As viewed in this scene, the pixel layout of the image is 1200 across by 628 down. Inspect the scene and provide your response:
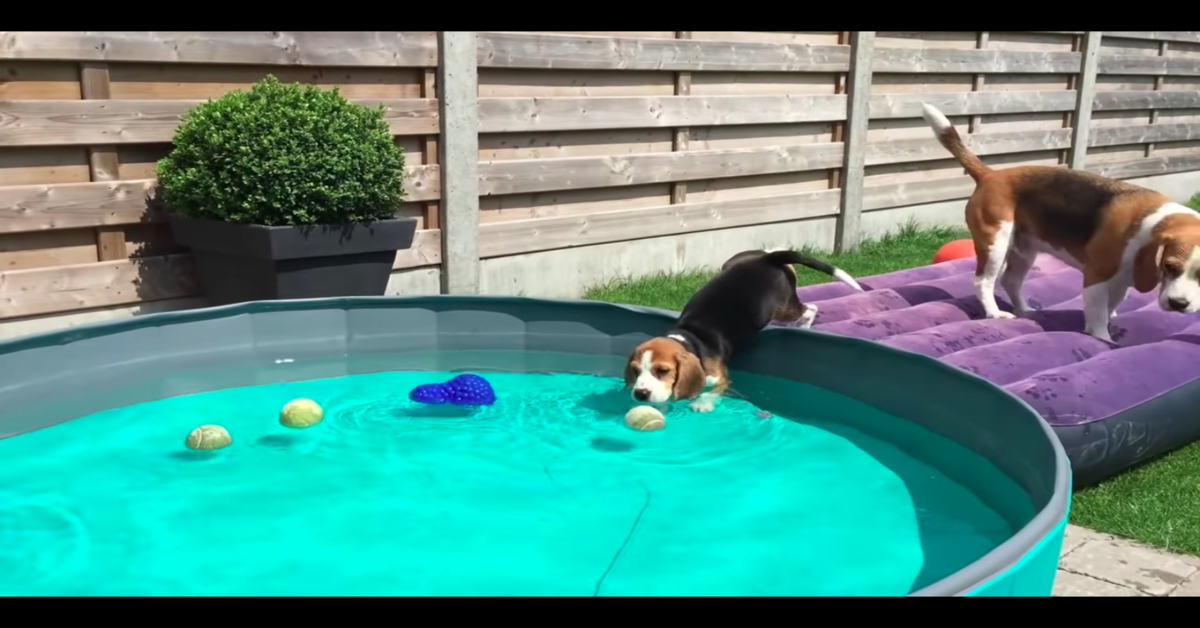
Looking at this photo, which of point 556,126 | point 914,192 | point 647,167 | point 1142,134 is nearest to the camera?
point 556,126

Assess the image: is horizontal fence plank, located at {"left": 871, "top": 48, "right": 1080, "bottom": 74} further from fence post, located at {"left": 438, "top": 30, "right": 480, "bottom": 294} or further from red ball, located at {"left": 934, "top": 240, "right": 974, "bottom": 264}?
fence post, located at {"left": 438, "top": 30, "right": 480, "bottom": 294}

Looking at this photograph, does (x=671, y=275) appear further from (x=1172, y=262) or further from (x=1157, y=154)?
(x=1157, y=154)

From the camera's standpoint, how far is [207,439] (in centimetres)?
416

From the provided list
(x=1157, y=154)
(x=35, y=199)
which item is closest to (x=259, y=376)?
(x=35, y=199)

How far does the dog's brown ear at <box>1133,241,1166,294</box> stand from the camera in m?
4.73

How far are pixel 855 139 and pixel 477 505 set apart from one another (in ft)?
21.6

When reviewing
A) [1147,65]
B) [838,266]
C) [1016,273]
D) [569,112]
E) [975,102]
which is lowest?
[838,266]

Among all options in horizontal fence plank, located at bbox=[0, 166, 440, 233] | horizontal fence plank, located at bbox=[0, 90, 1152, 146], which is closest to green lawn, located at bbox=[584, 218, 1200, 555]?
horizontal fence plank, located at bbox=[0, 90, 1152, 146]

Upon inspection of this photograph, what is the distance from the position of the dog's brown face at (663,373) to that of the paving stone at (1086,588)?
5.85 feet

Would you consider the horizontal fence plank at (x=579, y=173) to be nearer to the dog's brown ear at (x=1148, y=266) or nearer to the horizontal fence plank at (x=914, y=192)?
the horizontal fence plank at (x=914, y=192)

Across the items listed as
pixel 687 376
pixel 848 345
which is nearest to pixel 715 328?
pixel 687 376

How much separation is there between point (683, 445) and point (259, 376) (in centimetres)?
226

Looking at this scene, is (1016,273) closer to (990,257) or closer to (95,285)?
(990,257)

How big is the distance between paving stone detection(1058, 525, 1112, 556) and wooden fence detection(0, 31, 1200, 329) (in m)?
4.25
